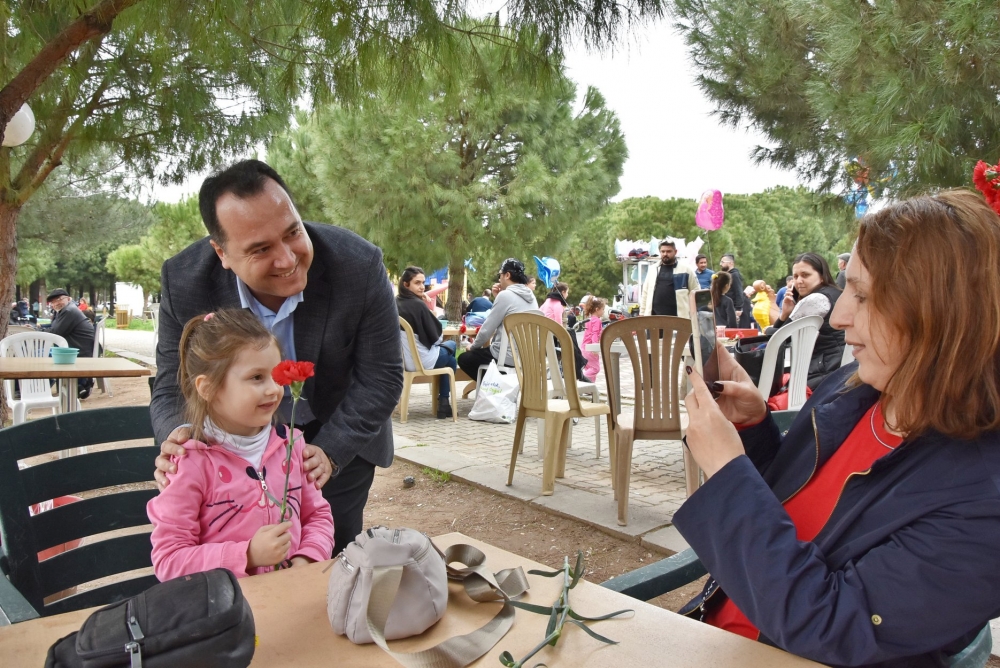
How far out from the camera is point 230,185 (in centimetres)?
185

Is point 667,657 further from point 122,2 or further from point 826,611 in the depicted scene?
point 122,2

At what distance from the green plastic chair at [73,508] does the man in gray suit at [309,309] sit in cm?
18

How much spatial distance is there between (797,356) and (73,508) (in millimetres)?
4411

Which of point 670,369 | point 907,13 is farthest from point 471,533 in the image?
point 907,13

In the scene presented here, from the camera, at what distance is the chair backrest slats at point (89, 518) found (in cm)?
182

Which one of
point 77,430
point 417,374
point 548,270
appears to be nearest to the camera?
point 77,430

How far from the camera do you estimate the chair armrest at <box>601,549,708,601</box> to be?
1.52 metres

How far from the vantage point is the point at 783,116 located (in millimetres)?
10234

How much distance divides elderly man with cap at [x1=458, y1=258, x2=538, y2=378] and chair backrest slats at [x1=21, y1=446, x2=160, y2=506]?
5059mm

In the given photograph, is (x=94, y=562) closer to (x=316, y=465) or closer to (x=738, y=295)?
(x=316, y=465)

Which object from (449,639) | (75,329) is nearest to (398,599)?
(449,639)

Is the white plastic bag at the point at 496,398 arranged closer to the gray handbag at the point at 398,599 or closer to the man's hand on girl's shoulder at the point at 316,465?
the man's hand on girl's shoulder at the point at 316,465

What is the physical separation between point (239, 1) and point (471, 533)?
3.18 meters

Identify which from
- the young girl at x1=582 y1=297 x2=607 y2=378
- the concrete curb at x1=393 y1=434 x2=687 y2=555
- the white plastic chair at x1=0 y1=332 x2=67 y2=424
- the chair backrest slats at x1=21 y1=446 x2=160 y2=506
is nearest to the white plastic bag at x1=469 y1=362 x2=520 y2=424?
the concrete curb at x1=393 y1=434 x2=687 y2=555
